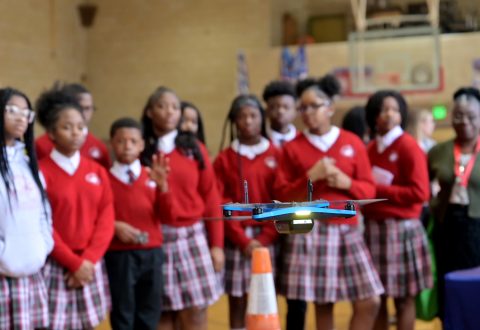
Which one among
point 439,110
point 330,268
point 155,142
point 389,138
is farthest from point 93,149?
point 439,110

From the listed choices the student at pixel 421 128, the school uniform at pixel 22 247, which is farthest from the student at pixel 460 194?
the school uniform at pixel 22 247

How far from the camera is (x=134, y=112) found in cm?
1151

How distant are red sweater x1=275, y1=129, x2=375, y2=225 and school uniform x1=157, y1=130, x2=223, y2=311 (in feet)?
1.31

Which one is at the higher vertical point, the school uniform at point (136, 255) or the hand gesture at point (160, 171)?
the hand gesture at point (160, 171)

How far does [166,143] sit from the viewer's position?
13.0 feet

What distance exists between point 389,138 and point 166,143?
3.83ft

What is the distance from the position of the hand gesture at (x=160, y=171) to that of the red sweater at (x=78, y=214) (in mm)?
259

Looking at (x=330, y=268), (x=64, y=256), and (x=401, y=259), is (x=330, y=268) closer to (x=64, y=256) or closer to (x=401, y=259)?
(x=401, y=259)

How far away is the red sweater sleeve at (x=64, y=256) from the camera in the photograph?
340 cm

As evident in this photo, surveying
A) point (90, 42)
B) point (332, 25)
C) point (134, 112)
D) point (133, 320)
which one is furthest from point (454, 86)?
point (133, 320)

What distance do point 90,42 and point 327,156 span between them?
8.61 m

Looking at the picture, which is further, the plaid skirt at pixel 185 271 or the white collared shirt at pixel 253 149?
the white collared shirt at pixel 253 149

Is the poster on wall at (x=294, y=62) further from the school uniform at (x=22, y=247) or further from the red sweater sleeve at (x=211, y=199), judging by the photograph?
the school uniform at (x=22, y=247)

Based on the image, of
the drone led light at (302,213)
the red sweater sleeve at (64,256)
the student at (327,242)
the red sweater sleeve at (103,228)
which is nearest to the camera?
the drone led light at (302,213)
